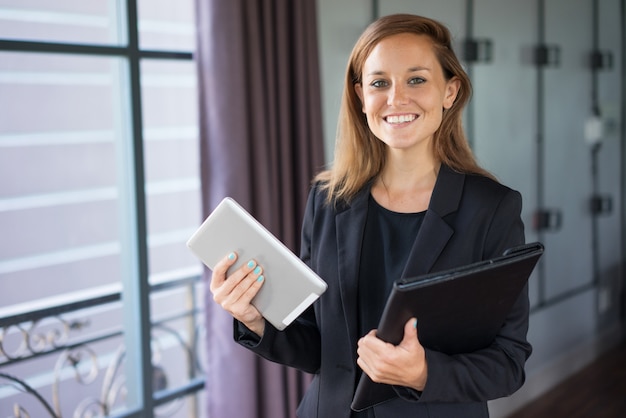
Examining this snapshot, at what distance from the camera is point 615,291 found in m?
5.34

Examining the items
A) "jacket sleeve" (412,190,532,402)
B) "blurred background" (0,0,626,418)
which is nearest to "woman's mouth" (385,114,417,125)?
"jacket sleeve" (412,190,532,402)

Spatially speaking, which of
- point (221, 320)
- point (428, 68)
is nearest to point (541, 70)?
point (221, 320)

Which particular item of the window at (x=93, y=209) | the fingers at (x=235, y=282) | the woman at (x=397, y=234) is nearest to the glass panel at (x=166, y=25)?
the window at (x=93, y=209)

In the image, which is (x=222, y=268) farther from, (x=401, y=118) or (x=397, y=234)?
(x=401, y=118)

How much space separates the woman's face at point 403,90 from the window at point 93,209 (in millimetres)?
1264

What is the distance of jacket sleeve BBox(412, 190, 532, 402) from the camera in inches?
51.4

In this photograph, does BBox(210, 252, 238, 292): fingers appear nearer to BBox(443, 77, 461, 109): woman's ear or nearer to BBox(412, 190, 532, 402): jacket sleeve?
BBox(412, 190, 532, 402): jacket sleeve

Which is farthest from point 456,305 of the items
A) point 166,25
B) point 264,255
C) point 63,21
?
point 166,25

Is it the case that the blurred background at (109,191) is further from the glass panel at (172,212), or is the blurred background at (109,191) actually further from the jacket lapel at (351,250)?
the jacket lapel at (351,250)

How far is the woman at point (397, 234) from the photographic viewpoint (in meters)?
1.38

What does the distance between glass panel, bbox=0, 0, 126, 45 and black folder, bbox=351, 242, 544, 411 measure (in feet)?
5.19

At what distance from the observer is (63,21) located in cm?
247

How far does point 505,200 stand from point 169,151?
1768mm

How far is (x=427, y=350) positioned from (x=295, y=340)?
0.32 metres
